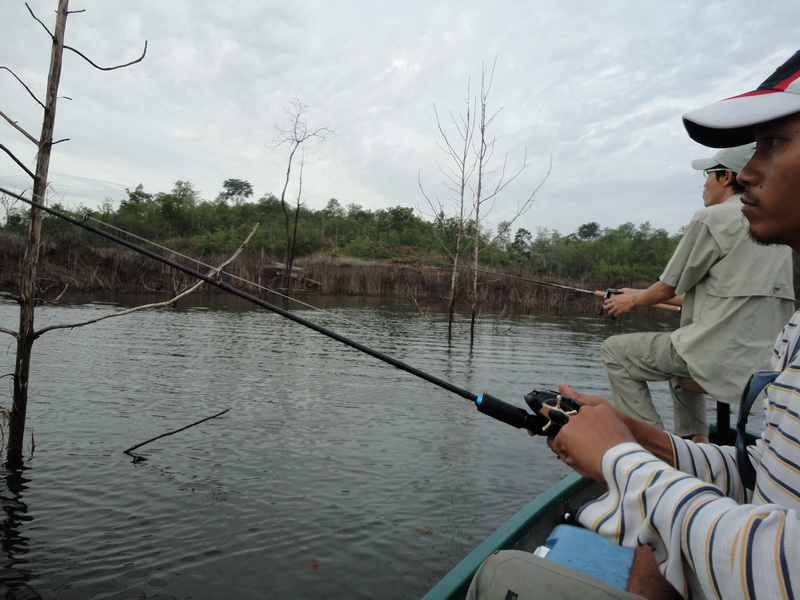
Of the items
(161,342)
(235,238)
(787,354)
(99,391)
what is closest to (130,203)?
(235,238)

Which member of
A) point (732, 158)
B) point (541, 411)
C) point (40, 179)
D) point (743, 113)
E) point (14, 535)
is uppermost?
point (732, 158)

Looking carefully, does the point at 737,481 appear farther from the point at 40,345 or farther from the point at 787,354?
the point at 40,345

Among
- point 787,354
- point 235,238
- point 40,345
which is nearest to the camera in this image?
point 787,354

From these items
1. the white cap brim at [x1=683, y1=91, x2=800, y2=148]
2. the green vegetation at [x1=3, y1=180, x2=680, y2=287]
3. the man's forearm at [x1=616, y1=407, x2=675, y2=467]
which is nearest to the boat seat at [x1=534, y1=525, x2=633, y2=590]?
the man's forearm at [x1=616, y1=407, x2=675, y2=467]

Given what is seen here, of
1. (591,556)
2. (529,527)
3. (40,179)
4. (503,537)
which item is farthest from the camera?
(40,179)

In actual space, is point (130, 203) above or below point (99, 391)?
above

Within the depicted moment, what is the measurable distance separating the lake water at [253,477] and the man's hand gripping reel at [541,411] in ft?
6.46

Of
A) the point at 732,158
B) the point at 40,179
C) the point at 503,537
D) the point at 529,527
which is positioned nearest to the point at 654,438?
the point at 503,537

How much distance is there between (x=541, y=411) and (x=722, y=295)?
2.46 meters

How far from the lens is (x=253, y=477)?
5008mm

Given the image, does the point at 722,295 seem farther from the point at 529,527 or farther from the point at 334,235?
the point at 334,235

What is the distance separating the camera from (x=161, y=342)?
1220cm

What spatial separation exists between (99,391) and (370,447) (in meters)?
4.02

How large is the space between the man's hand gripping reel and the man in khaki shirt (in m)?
2.14
